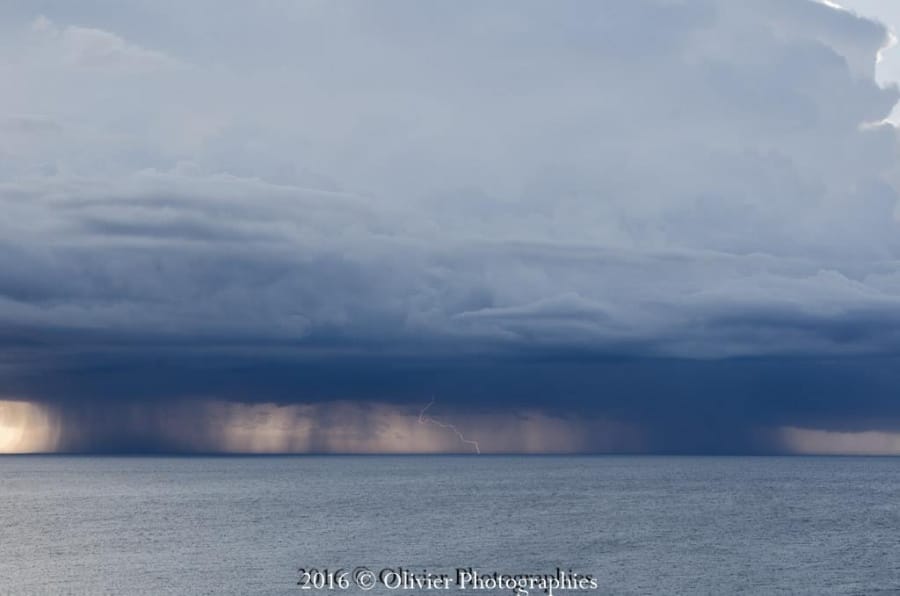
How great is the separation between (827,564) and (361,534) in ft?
207

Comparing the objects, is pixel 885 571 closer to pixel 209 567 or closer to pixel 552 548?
pixel 552 548

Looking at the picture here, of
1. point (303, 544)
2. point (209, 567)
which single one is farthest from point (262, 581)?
point (303, 544)

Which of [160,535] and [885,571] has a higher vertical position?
[160,535]

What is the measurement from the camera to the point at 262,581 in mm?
107562

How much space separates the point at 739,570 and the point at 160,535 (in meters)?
81.2

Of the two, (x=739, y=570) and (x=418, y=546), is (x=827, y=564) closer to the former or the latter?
(x=739, y=570)

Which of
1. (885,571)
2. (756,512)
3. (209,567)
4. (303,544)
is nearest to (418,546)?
(303,544)

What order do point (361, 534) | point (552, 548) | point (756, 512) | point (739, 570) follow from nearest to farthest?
point (739, 570)
point (552, 548)
point (361, 534)
point (756, 512)

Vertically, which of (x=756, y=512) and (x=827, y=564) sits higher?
(x=756, y=512)

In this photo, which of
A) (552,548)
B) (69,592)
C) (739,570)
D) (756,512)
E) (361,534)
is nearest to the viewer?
(69,592)

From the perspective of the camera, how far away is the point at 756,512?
7771 inches

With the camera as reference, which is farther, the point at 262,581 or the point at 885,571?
the point at 885,571

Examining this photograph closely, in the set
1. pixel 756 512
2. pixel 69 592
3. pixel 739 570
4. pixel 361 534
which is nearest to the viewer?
pixel 69 592

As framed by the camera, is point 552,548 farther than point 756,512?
No
